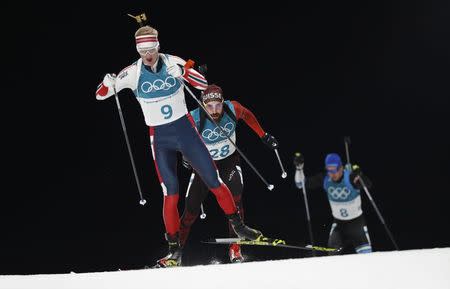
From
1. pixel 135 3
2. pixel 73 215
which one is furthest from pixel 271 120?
pixel 73 215

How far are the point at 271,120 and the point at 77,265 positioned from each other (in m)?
2.51

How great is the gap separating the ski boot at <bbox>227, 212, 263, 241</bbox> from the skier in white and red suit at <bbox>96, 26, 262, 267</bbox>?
0.22 m

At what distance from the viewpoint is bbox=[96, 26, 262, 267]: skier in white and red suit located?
3.88 m

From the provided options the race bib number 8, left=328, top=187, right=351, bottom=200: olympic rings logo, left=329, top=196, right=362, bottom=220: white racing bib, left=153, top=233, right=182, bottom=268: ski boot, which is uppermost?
the race bib number 8

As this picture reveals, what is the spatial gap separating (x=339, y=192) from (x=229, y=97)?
1.43m

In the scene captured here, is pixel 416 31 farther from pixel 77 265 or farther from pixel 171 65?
pixel 77 265

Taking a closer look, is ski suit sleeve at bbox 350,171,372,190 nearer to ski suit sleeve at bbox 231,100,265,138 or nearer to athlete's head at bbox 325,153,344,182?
athlete's head at bbox 325,153,344,182

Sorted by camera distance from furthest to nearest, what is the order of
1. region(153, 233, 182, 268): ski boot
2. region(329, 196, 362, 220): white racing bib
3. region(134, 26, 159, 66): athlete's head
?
region(329, 196, 362, 220): white racing bib → region(153, 233, 182, 268): ski boot → region(134, 26, 159, 66): athlete's head

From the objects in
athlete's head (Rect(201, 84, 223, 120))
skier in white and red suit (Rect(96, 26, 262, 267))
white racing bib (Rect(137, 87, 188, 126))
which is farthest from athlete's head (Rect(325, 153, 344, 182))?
white racing bib (Rect(137, 87, 188, 126))

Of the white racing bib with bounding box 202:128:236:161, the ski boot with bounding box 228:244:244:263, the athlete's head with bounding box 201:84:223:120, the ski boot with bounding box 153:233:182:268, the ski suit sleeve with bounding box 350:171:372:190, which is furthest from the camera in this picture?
the ski suit sleeve with bounding box 350:171:372:190

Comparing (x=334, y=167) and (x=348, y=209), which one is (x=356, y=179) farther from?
(x=348, y=209)

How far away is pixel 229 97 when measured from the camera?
6.25 meters

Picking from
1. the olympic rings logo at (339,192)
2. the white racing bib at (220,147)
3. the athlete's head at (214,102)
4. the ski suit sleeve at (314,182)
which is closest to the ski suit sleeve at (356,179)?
the olympic rings logo at (339,192)

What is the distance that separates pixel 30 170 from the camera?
6059 millimetres
